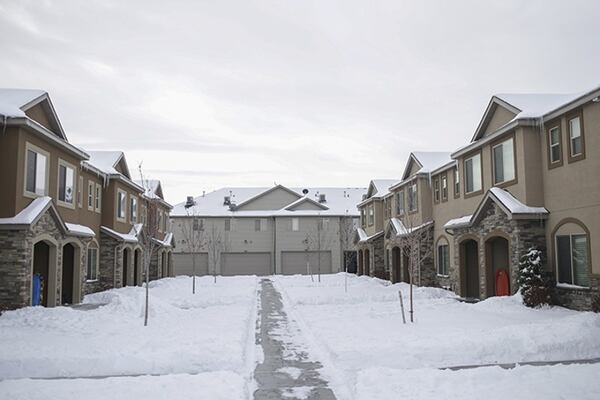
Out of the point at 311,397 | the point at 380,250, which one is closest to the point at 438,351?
the point at 311,397

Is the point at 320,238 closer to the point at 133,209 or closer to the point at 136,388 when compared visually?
the point at 133,209

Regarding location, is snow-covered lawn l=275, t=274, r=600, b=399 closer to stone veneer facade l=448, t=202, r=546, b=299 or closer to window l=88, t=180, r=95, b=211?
stone veneer facade l=448, t=202, r=546, b=299

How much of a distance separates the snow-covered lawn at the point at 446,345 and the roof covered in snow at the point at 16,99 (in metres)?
11.0

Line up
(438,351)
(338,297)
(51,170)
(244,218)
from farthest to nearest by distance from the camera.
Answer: (244,218) < (338,297) < (51,170) < (438,351)

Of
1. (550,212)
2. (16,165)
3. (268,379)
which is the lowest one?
(268,379)

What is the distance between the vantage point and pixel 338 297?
901 inches

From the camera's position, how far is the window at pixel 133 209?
1190 inches

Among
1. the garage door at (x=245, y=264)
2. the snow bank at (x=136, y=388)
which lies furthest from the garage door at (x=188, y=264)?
the snow bank at (x=136, y=388)

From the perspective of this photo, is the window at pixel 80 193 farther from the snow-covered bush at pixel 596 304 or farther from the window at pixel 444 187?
the snow-covered bush at pixel 596 304

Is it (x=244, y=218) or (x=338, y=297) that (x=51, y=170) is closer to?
(x=338, y=297)

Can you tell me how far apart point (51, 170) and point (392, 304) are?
1352 centimetres

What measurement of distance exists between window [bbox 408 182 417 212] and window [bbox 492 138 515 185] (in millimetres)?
8898

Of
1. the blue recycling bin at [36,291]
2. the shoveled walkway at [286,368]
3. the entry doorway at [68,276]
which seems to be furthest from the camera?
the entry doorway at [68,276]

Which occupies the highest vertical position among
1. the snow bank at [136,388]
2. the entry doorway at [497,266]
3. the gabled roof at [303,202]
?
the gabled roof at [303,202]
